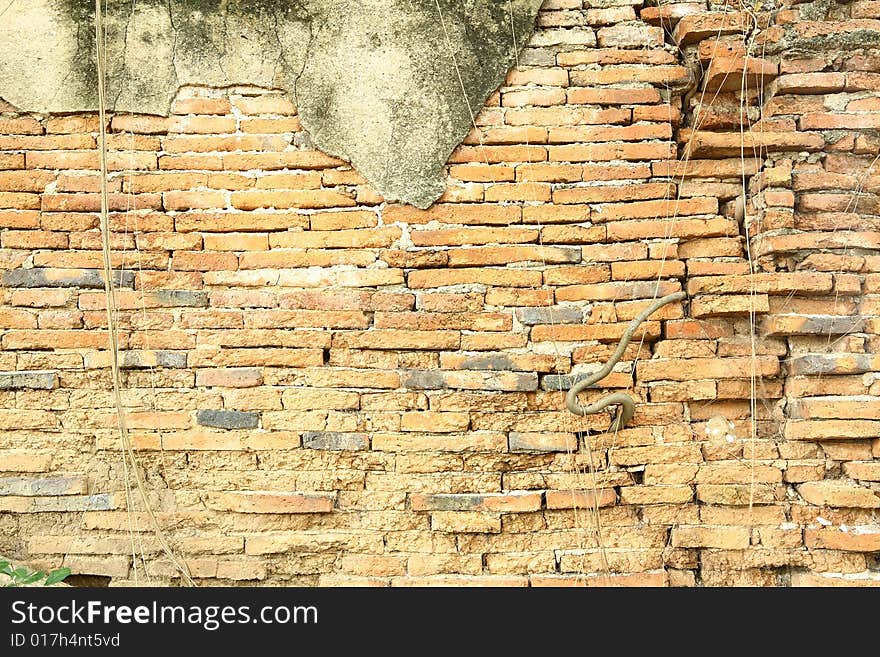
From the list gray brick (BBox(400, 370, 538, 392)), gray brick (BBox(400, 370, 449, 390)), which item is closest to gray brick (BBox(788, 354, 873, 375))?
gray brick (BBox(400, 370, 538, 392))

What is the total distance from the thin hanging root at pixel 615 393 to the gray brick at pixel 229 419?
3.77 feet

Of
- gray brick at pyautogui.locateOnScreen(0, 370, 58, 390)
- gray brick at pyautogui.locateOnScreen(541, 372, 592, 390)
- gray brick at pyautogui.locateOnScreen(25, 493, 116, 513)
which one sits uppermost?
gray brick at pyautogui.locateOnScreen(0, 370, 58, 390)

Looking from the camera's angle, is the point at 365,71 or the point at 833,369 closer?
the point at 833,369

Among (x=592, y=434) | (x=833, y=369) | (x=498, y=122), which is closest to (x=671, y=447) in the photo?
(x=592, y=434)

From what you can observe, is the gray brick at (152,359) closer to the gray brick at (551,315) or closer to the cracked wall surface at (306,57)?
the cracked wall surface at (306,57)

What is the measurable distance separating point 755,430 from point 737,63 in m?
1.34

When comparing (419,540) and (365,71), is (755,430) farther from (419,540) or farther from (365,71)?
(365,71)

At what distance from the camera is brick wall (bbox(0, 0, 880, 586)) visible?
102 inches

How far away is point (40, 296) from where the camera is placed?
2697mm

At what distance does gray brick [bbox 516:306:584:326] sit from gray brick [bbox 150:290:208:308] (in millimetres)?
1179

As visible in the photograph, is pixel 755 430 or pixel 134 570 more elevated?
pixel 755 430

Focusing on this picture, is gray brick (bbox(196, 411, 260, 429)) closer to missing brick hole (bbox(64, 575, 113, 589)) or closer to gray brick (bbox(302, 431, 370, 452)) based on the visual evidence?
Result: gray brick (bbox(302, 431, 370, 452))

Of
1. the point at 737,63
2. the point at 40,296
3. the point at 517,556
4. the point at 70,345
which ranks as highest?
the point at 737,63

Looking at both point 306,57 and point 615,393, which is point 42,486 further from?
point 615,393
